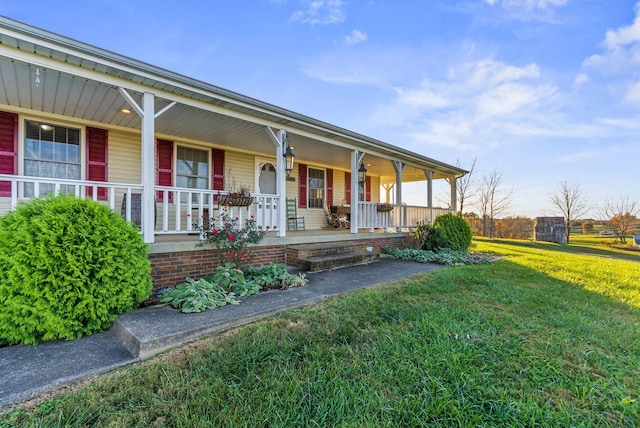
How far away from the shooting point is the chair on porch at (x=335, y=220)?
374 inches

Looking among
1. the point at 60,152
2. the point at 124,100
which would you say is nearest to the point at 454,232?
the point at 124,100

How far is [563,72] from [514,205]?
13.0 meters

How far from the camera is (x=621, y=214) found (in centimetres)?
1645

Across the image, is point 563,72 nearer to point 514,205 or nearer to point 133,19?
point 133,19

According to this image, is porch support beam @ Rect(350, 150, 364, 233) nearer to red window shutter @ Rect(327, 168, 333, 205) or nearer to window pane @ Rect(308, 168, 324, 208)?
window pane @ Rect(308, 168, 324, 208)

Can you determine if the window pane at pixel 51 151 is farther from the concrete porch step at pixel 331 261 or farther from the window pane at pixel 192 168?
the concrete porch step at pixel 331 261

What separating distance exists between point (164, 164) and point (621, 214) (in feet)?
76.4

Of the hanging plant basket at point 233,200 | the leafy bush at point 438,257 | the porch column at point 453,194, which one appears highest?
the porch column at point 453,194

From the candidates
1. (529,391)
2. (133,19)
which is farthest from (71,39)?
(529,391)

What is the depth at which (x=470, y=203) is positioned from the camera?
1933 centimetres

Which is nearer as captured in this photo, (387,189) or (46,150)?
(46,150)

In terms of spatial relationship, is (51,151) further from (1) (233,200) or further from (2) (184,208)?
(1) (233,200)

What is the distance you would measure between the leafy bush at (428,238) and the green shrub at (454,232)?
79 millimetres

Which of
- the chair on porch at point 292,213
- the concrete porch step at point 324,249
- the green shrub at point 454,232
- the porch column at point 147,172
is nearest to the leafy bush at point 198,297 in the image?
the porch column at point 147,172
